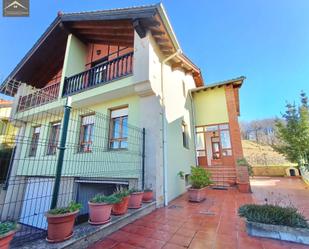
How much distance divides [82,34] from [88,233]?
8.85m


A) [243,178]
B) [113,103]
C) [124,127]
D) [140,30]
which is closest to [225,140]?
[243,178]

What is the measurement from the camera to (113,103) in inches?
250

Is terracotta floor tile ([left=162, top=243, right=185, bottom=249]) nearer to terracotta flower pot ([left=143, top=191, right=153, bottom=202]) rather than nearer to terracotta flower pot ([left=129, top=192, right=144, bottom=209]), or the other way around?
terracotta flower pot ([left=129, top=192, right=144, bottom=209])

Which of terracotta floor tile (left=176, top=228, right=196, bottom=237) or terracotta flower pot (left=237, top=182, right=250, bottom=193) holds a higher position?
terracotta flower pot (left=237, top=182, right=250, bottom=193)

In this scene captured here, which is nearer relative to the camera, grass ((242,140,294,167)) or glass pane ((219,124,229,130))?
glass pane ((219,124,229,130))

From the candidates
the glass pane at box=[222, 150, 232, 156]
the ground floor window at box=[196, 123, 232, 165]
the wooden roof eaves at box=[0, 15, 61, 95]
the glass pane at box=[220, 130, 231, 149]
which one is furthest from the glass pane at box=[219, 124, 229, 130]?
the wooden roof eaves at box=[0, 15, 61, 95]

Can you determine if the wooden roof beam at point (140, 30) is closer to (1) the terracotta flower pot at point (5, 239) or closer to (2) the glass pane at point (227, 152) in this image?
(1) the terracotta flower pot at point (5, 239)

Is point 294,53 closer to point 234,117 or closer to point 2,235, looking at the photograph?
point 234,117

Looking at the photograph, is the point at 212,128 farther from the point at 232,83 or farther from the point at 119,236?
the point at 119,236

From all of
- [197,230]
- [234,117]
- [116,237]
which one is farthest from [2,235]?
[234,117]

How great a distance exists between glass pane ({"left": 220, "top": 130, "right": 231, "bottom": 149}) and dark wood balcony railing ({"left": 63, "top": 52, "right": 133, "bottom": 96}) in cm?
733

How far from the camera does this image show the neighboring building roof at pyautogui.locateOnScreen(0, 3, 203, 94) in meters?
5.01

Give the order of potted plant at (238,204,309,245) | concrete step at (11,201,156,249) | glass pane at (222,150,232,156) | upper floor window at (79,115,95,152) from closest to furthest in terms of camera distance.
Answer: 1. concrete step at (11,201,156,249)
2. potted plant at (238,204,309,245)
3. upper floor window at (79,115,95,152)
4. glass pane at (222,150,232,156)

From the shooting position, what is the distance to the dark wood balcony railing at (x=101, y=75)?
18.7 feet
